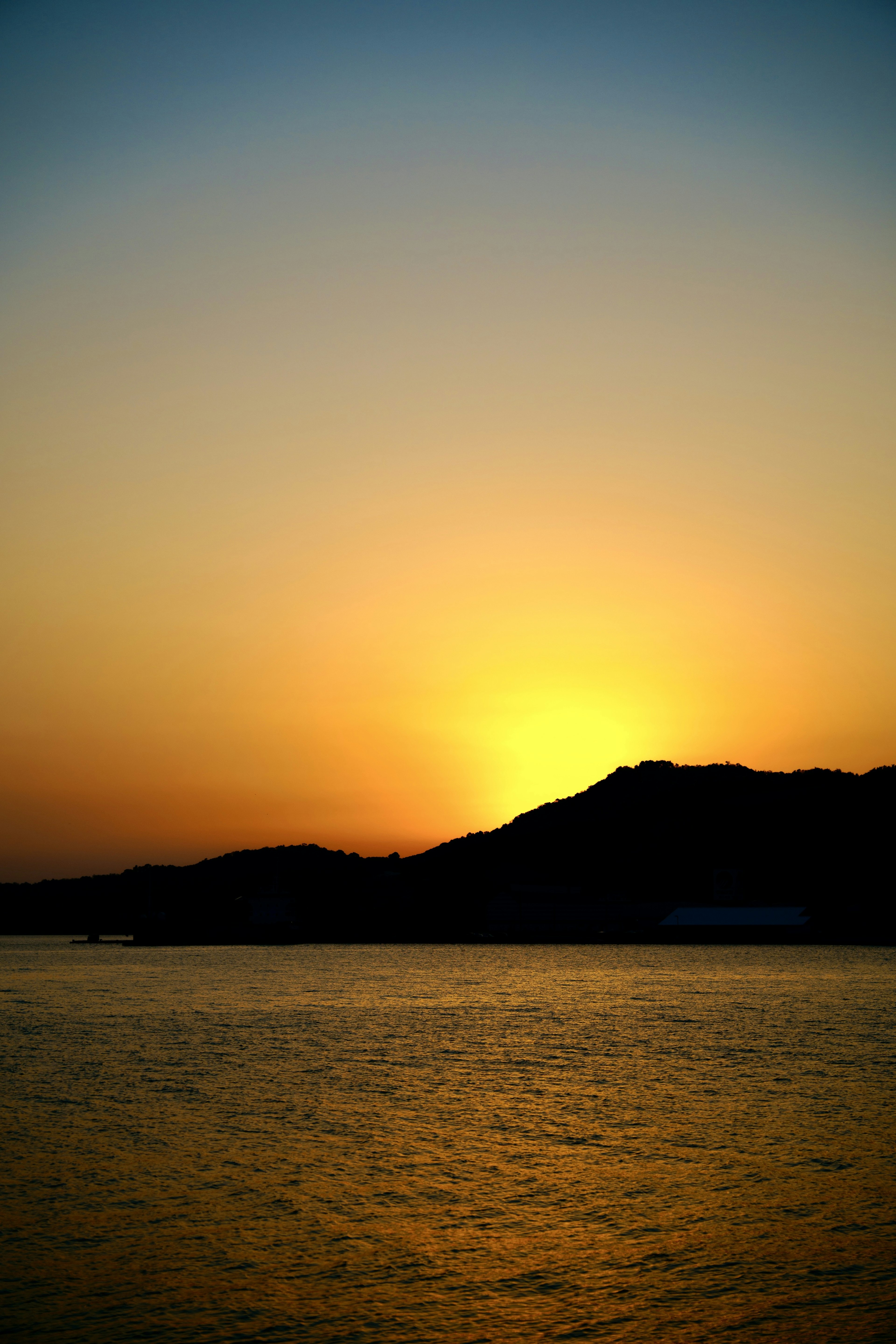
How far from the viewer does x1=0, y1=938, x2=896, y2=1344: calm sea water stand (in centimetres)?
1625

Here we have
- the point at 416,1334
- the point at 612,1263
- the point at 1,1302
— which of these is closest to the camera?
the point at 416,1334

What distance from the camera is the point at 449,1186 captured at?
23.7m

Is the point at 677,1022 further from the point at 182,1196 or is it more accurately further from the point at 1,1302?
the point at 1,1302

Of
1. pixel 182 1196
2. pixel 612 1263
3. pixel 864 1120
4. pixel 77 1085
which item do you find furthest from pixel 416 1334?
pixel 77 1085

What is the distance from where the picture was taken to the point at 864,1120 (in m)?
31.5

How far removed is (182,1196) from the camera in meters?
22.9

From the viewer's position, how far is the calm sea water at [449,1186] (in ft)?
53.3

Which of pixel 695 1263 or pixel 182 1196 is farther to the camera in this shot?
pixel 182 1196

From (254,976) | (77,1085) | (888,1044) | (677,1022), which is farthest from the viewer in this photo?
(254,976)

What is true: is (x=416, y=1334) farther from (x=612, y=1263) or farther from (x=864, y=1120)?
(x=864, y=1120)

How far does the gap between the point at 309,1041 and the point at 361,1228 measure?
113 feet

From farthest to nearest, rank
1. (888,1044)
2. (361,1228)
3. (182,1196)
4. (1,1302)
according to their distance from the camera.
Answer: (888,1044), (182,1196), (361,1228), (1,1302)

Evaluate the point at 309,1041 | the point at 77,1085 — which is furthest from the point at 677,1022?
the point at 77,1085

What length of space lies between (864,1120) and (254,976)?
303 feet
